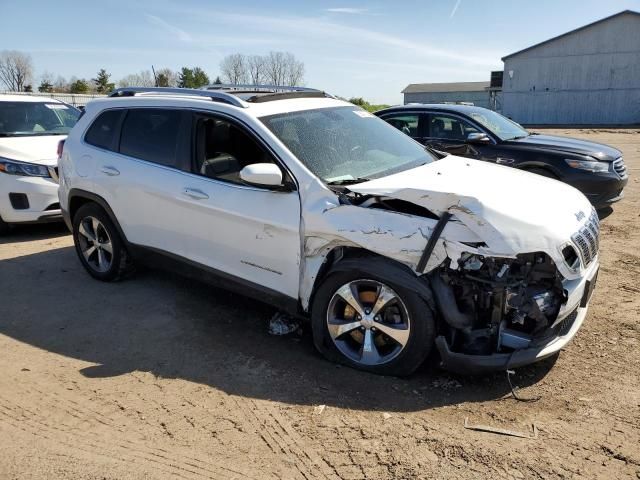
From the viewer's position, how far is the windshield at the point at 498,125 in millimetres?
7867

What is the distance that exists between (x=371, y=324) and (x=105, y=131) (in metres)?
3.40

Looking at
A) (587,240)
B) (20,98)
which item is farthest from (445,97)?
(587,240)

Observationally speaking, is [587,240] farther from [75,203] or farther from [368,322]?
[75,203]

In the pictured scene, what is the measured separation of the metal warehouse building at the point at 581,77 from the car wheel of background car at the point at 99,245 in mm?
45620

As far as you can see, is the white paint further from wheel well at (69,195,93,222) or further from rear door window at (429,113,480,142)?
rear door window at (429,113,480,142)

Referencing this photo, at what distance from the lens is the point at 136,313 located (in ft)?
14.9

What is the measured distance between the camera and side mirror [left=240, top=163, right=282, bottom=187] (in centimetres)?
347

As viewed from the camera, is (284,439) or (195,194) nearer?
(284,439)

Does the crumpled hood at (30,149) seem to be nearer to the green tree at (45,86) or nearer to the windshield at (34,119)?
the windshield at (34,119)

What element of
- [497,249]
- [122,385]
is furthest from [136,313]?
[497,249]

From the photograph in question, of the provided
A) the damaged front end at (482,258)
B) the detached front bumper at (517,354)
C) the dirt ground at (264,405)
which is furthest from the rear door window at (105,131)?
the detached front bumper at (517,354)

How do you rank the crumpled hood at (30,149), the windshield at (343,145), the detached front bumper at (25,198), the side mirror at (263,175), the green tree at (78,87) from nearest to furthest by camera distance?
the side mirror at (263,175) → the windshield at (343,145) → the detached front bumper at (25,198) → the crumpled hood at (30,149) → the green tree at (78,87)

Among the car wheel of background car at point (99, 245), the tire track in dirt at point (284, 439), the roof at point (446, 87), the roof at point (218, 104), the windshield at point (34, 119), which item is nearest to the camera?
the tire track in dirt at point (284, 439)

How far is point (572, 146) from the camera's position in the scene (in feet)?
24.7
